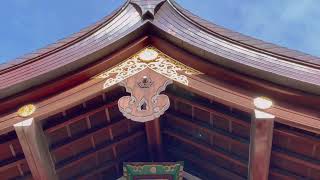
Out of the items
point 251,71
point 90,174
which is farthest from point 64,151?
point 251,71

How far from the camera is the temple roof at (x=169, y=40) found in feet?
19.1

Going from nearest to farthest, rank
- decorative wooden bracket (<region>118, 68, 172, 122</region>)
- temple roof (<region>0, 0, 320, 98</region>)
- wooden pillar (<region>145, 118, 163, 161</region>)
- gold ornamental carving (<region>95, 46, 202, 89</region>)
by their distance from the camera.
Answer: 1. decorative wooden bracket (<region>118, 68, 172, 122</region>)
2. temple roof (<region>0, 0, 320, 98</region>)
3. gold ornamental carving (<region>95, 46, 202, 89</region>)
4. wooden pillar (<region>145, 118, 163, 161</region>)

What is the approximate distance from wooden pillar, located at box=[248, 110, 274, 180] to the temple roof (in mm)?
457

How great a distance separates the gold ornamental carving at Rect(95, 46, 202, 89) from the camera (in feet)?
19.7

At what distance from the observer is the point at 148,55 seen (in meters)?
6.34

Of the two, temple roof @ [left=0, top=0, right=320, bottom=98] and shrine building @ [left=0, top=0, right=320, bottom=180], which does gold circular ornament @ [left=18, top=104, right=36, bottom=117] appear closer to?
shrine building @ [left=0, top=0, right=320, bottom=180]

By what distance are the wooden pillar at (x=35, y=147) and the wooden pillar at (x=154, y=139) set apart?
3.98 feet

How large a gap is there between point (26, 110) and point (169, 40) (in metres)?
1.59

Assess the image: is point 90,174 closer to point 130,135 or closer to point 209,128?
point 130,135

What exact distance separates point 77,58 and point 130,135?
1104 mm

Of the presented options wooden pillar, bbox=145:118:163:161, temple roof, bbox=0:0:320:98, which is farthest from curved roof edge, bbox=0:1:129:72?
wooden pillar, bbox=145:118:163:161

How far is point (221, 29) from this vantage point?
6812 mm

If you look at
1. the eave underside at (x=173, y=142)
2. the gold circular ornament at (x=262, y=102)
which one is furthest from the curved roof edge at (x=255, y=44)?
the eave underside at (x=173, y=142)

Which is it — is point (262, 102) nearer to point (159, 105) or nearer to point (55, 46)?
point (159, 105)
